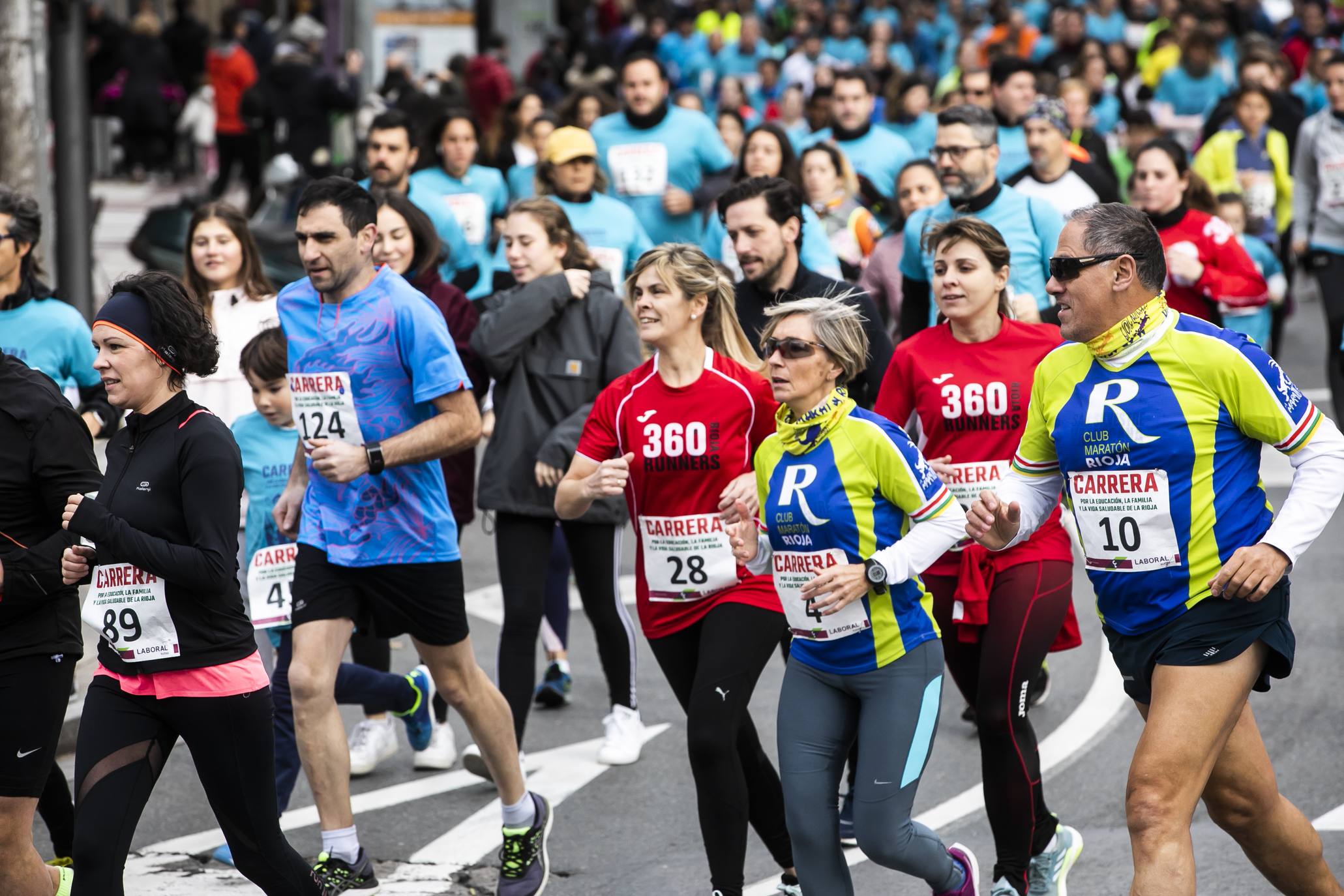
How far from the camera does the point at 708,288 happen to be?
5762 millimetres

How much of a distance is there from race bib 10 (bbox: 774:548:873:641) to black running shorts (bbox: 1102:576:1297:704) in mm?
712

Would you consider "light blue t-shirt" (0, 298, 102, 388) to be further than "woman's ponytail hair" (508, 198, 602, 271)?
No

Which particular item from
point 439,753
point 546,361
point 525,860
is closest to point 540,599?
point 439,753

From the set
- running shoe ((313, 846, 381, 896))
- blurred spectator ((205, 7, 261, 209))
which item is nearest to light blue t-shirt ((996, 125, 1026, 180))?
running shoe ((313, 846, 381, 896))

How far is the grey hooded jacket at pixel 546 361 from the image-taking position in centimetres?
698

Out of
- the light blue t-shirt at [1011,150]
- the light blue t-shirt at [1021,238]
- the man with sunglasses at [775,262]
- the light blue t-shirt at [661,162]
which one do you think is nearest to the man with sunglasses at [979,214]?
the light blue t-shirt at [1021,238]

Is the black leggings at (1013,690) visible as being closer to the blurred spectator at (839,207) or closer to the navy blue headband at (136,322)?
the navy blue headband at (136,322)

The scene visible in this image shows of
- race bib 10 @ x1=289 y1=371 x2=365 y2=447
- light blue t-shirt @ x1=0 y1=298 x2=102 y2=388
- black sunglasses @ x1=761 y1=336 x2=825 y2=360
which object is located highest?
black sunglasses @ x1=761 y1=336 x2=825 y2=360

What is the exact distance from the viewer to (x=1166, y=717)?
14.9ft

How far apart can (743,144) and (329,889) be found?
566 centimetres

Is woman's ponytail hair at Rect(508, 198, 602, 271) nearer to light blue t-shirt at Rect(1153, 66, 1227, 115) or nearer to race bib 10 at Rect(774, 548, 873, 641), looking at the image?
race bib 10 at Rect(774, 548, 873, 641)

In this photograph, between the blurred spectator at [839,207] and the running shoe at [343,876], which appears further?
the blurred spectator at [839,207]

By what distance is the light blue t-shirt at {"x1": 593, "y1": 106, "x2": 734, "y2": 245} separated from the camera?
11.0 meters

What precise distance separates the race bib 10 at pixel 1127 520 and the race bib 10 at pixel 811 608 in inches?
24.6
